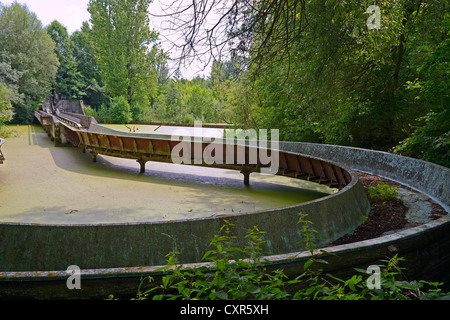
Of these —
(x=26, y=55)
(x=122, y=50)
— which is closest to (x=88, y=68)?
(x=122, y=50)

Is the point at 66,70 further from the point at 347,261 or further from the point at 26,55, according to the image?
the point at 347,261

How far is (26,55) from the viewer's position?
105 ft

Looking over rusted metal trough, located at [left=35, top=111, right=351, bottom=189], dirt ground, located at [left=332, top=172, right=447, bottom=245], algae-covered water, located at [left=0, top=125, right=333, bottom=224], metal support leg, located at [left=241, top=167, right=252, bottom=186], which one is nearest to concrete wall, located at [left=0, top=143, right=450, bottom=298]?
dirt ground, located at [left=332, top=172, right=447, bottom=245]

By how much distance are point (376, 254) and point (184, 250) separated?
202 centimetres

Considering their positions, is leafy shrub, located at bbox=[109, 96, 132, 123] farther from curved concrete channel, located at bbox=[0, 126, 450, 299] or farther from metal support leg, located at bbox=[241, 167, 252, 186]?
curved concrete channel, located at bbox=[0, 126, 450, 299]

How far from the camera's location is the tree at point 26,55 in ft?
101

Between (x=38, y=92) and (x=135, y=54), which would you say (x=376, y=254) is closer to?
(x=38, y=92)

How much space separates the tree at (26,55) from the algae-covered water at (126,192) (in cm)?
2229

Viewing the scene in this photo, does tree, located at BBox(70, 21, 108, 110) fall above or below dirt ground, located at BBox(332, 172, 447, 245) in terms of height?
above

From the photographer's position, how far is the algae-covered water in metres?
6.92

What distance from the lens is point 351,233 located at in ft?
16.7

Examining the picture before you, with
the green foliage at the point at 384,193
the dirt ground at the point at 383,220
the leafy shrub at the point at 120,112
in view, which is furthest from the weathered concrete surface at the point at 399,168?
the leafy shrub at the point at 120,112

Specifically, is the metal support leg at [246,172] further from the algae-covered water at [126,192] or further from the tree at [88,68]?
the tree at [88,68]

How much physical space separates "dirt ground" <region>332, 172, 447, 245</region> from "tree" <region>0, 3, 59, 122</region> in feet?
105
